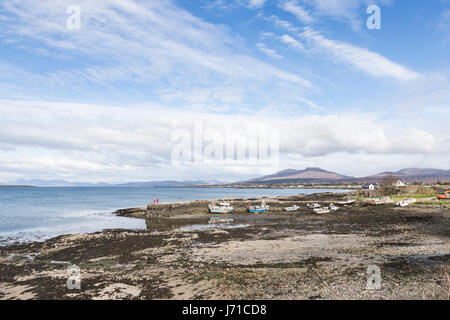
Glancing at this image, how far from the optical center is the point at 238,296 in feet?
46.5

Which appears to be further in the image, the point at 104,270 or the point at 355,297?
the point at 104,270

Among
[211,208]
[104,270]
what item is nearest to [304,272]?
[104,270]

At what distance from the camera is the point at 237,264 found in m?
20.5

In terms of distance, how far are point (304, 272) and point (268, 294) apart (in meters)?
4.62

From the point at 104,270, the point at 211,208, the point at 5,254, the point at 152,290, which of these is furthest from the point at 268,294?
the point at 211,208

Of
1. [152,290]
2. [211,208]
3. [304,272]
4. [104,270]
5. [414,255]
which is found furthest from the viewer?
[211,208]

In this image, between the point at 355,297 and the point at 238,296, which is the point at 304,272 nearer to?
the point at 355,297

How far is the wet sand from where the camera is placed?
14.9 metres

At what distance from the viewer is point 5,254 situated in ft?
87.2

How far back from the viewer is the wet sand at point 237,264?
14946 millimetres

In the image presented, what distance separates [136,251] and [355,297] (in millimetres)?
19626

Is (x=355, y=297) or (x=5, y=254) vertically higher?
(x=355, y=297)
